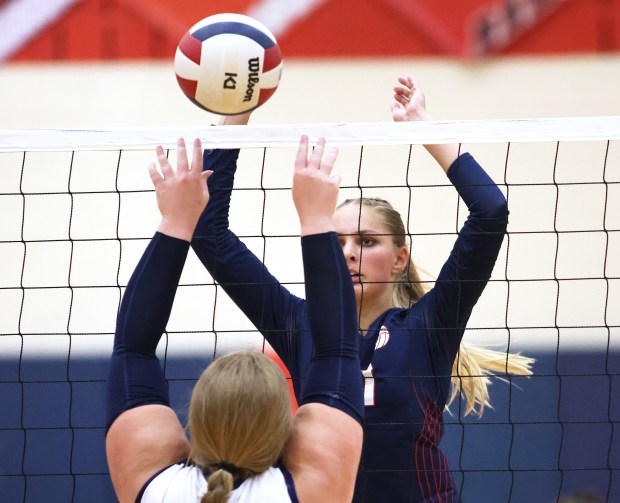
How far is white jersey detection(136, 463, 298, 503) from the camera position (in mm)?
1831

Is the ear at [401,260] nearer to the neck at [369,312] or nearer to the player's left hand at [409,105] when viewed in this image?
the neck at [369,312]

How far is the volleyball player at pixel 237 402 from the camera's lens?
1858 millimetres

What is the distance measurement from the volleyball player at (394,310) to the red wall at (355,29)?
476 centimetres

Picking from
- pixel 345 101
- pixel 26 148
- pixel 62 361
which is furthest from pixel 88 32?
pixel 26 148

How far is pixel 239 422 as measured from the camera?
1.85 metres

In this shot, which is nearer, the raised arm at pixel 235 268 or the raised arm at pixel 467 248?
the raised arm at pixel 467 248

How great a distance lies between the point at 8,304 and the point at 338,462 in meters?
5.95

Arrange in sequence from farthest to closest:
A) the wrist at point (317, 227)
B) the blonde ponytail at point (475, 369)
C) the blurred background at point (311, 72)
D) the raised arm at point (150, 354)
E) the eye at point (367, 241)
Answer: the blurred background at point (311, 72) < the blonde ponytail at point (475, 369) < the eye at point (367, 241) < the wrist at point (317, 227) < the raised arm at point (150, 354)

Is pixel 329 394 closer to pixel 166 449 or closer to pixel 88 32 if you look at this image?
pixel 166 449

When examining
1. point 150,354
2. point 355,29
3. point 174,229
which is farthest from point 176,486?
point 355,29

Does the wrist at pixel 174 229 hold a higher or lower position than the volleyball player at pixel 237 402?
higher

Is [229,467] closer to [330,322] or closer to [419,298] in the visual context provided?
[330,322]

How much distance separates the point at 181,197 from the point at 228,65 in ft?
3.06

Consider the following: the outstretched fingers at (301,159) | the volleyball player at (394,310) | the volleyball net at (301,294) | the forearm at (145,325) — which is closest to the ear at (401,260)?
the volleyball player at (394,310)
